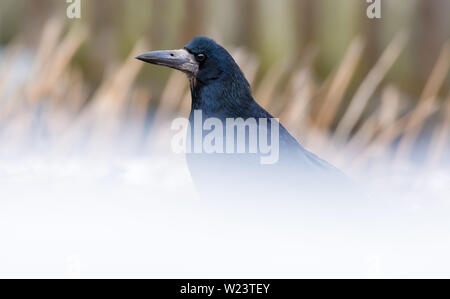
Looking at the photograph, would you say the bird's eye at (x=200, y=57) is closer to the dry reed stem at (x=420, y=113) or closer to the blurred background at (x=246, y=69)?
the blurred background at (x=246, y=69)

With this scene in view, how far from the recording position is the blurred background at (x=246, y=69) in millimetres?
2793

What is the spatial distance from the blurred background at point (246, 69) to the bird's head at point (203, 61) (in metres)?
0.50

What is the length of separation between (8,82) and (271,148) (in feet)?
4.95

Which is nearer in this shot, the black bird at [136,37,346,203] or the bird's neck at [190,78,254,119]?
the black bird at [136,37,346,203]

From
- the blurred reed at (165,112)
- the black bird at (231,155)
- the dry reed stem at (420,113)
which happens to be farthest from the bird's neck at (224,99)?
the dry reed stem at (420,113)

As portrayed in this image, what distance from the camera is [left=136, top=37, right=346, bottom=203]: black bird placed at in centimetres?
204

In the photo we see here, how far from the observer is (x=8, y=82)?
2881 mm

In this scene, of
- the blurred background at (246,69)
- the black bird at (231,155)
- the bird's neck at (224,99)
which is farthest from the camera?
the blurred background at (246,69)

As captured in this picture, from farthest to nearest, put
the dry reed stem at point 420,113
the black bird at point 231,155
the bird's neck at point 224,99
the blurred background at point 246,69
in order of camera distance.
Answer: the blurred background at point 246,69, the dry reed stem at point 420,113, the bird's neck at point 224,99, the black bird at point 231,155

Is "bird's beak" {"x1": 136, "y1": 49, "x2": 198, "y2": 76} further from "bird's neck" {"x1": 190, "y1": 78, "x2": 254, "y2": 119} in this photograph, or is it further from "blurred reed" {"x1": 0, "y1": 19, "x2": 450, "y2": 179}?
"blurred reed" {"x1": 0, "y1": 19, "x2": 450, "y2": 179}

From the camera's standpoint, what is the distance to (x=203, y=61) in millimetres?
2250

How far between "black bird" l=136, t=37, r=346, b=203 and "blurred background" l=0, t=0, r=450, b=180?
1.67 feet

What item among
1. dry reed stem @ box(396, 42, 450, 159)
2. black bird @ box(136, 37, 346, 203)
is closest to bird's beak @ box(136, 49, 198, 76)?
black bird @ box(136, 37, 346, 203)

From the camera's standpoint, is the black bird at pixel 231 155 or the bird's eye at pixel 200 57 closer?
the black bird at pixel 231 155
